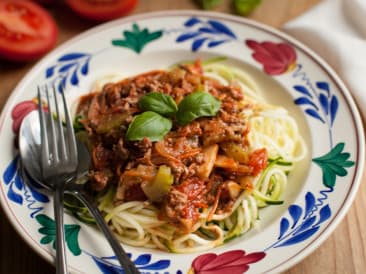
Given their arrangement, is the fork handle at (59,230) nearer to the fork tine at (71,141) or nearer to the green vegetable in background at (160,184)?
the fork tine at (71,141)

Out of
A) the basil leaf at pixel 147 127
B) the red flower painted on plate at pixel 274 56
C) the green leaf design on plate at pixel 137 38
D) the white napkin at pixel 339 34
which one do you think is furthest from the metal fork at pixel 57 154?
the white napkin at pixel 339 34

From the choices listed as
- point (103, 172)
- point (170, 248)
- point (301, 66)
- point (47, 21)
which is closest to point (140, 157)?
point (103, 172)

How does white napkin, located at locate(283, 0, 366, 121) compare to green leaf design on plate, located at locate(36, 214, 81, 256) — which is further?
white napkin, located at locate(283, 0, 366, 121)

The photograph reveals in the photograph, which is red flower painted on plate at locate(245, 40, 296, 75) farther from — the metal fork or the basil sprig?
the metal fork

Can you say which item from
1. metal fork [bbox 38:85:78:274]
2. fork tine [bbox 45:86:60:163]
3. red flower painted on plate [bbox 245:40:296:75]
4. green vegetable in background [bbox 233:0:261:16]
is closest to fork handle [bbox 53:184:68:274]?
metal fork [bbox 38:85:78:274]

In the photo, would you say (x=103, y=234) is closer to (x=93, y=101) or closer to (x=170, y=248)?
(x=170, y=248)

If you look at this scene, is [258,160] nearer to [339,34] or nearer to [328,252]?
[328,252]
